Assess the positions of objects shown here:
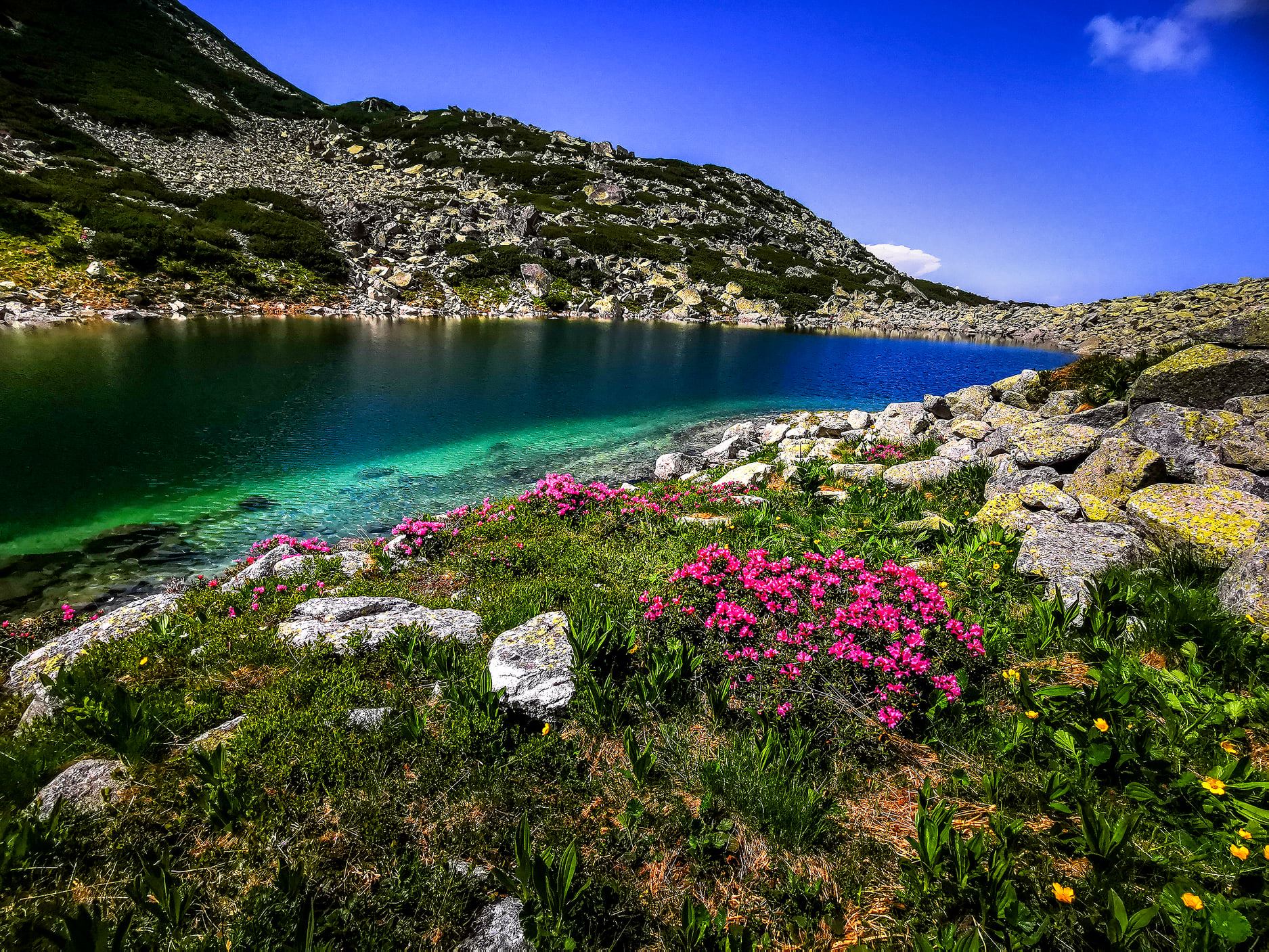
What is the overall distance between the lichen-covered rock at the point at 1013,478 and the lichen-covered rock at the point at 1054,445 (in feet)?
Result: 0.61

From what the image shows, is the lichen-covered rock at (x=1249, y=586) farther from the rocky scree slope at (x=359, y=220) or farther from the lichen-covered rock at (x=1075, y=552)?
the rocky scree slope at (x=359, y=220)

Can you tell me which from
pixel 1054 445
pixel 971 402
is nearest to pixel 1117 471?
pixel 1054 445

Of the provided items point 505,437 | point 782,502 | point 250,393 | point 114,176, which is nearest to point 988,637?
point 782,502

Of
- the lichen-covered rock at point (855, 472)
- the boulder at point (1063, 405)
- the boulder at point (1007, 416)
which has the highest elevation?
the boulder at point (1063, 405)

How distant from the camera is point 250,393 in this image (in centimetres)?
2331

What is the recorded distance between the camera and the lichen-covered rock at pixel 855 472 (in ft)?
45.2

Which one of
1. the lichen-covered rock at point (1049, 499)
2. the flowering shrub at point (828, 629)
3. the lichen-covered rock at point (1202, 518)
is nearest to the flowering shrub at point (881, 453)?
the lichen-covered rock at point (1049, 499)

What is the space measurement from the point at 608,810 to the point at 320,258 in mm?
72306

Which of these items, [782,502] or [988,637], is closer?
[988,637]

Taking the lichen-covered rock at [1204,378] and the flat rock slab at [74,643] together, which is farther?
the lichen-covered rock at [1204,378]

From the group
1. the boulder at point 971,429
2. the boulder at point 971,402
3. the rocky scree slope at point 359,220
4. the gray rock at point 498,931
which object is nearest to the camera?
the gray rock at point 498,931

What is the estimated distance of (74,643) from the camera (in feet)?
21.8

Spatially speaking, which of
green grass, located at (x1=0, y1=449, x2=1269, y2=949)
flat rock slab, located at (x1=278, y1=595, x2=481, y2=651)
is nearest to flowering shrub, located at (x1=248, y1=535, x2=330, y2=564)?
flat rock slab, located at (x1=278, y1=595, x2=481, y2=651)

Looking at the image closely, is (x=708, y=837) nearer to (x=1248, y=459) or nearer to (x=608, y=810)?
(x=608, y=810)
